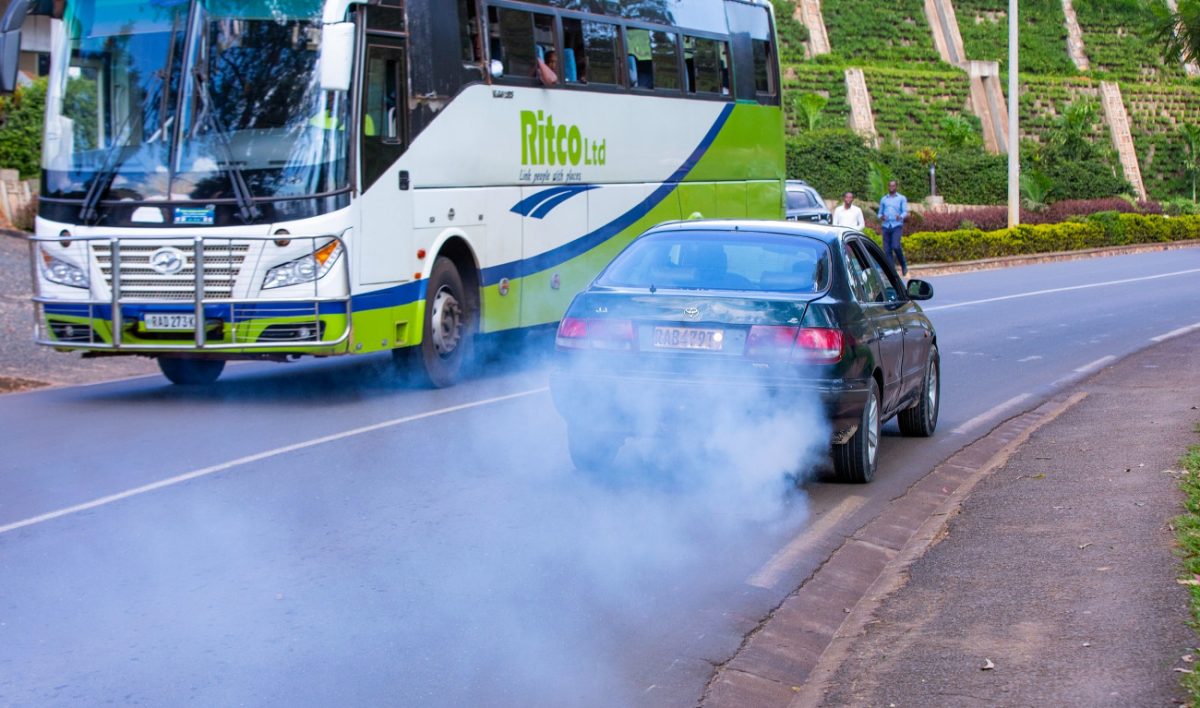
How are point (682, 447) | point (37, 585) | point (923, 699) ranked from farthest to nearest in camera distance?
point (682, 447)
point (37, 585)
point (923, 699)

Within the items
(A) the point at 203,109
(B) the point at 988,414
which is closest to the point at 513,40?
(A) the point at 203,109

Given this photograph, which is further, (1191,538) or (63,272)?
(63,272)

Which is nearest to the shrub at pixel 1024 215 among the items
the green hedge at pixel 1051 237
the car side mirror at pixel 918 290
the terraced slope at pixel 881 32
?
the green hedge at pixel 1051 237

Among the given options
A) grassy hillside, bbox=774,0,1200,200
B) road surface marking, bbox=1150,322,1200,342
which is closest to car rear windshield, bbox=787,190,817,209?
road surface marking, bbox=1150,322,1200,342

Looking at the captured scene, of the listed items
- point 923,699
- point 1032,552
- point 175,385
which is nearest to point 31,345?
point 175,385

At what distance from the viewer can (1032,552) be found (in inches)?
289

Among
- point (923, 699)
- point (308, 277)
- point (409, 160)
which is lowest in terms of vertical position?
point (923, 699)

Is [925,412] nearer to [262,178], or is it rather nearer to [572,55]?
[262,178]

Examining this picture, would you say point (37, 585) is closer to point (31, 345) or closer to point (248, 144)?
point (248, 144)

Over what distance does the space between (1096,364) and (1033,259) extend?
2446 cm

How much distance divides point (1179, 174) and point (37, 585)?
80899 millimetres

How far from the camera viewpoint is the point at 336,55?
40.0 feet

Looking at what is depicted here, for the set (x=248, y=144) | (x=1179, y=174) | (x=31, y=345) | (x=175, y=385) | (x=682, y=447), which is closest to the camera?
(x=682, y=447)

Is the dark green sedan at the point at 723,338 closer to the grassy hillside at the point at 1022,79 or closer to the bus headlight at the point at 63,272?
the bus headlight at the point at 63,272
